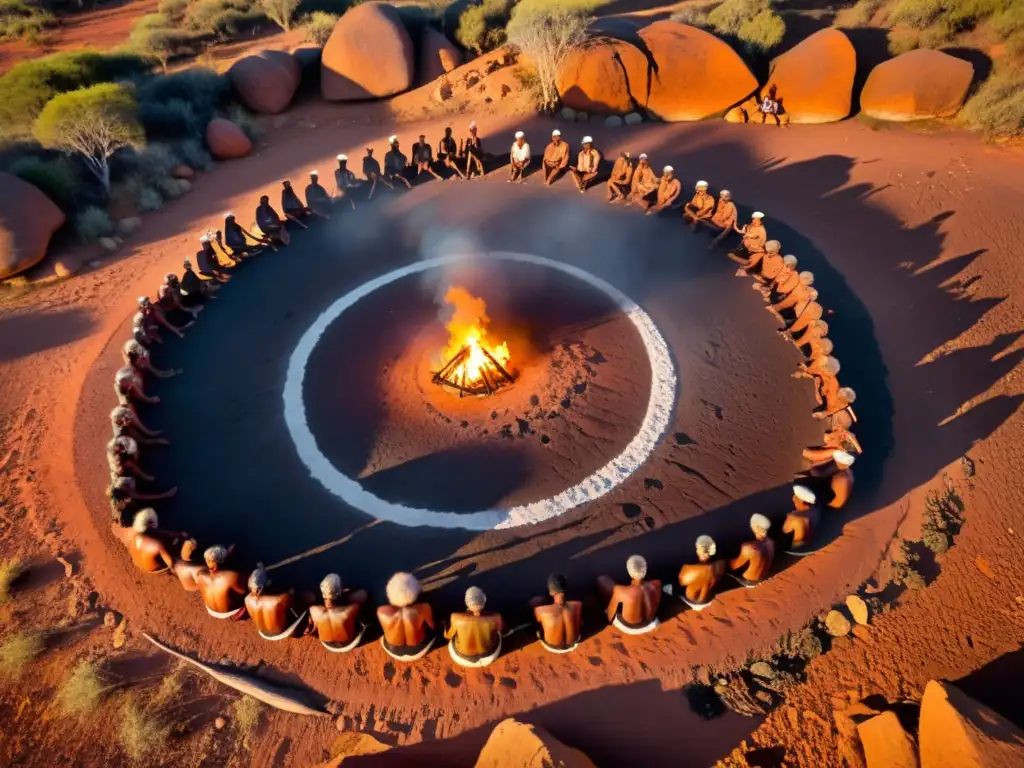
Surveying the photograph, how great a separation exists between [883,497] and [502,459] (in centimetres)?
698

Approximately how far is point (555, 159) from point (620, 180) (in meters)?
2.28

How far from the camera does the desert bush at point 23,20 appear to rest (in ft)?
115

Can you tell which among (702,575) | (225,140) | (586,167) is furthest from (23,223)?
(702,575)

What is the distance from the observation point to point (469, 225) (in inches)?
718

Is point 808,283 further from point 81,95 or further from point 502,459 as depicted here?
point 81,95

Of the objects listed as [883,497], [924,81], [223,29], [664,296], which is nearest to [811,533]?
[883,497]

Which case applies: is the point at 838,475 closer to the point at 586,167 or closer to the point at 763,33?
the point at 586,167

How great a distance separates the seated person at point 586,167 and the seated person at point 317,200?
7.73 meters

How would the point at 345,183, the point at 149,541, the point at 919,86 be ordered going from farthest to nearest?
the point at 919,86 → the point at 345,183 → the point at 149,541

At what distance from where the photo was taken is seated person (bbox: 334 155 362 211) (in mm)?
18938

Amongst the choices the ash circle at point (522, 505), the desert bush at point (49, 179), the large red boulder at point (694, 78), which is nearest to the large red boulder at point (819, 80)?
the large red boulder at point (694, 78)

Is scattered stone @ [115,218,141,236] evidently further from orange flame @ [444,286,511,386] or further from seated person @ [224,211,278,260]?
orange flame @ [444,286,511,386]

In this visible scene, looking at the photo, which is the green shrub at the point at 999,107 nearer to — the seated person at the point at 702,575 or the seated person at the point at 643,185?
the seated person at the point at 643,185

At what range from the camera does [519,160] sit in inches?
772
